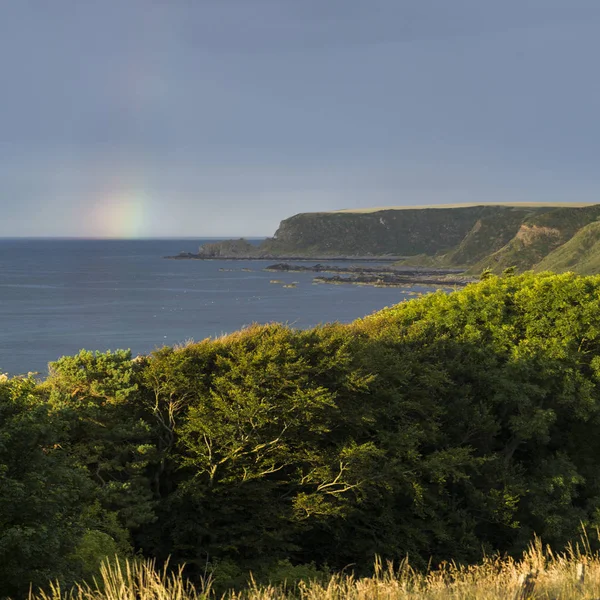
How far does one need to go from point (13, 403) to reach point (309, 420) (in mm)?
9094

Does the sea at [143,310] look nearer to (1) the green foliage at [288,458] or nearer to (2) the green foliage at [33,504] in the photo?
(1) the green foliage at [288,458]

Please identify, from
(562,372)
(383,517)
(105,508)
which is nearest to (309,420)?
(383,517)

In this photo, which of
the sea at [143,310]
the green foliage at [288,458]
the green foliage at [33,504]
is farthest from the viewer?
the sea at [143,310]

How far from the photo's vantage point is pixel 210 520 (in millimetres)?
20578

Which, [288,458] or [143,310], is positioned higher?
[288,458]

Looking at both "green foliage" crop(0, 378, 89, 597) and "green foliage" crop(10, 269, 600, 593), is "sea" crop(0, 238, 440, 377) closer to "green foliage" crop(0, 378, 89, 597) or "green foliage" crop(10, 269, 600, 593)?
"green foliage" crop(10, 269, 600, 593)

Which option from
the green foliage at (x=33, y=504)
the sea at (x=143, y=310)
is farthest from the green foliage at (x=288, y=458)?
the sea at (x=143, y=310)

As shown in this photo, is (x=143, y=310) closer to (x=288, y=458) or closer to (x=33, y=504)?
(x=288, y=458)

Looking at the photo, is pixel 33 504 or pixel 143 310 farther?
pixel 143 310

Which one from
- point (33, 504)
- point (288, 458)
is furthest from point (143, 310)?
point (33, 504)

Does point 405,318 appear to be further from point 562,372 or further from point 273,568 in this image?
point 273,568

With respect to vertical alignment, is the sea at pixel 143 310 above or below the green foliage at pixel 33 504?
below

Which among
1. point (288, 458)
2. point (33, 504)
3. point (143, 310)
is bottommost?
point (143, 310)

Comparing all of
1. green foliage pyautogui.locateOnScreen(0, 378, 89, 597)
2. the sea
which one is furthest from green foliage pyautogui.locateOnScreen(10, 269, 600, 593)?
the sea
